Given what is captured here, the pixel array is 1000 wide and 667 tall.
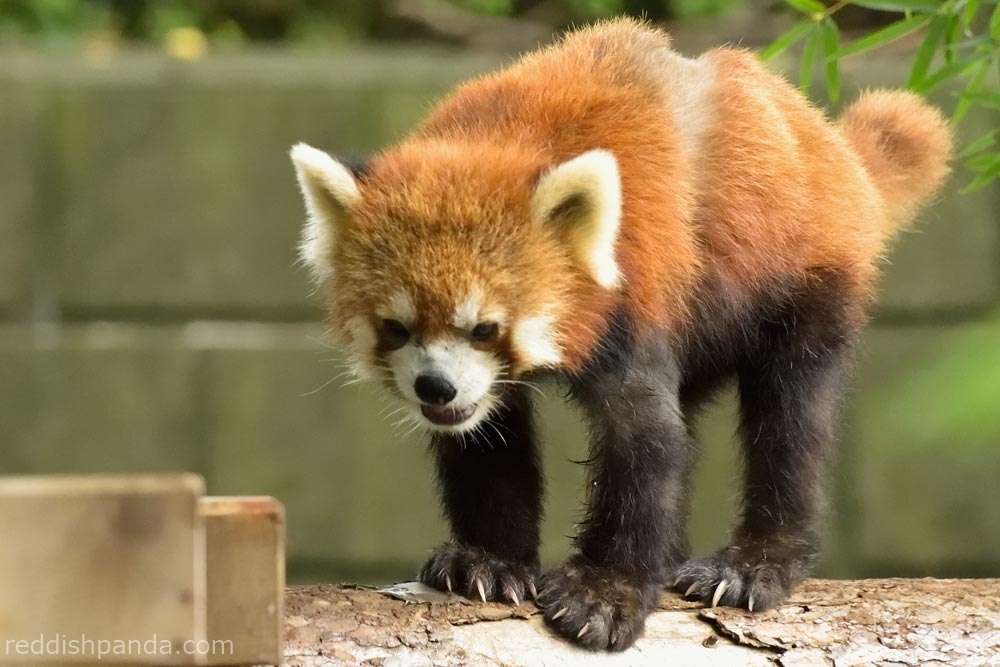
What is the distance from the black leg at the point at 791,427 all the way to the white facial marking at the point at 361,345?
0.88m

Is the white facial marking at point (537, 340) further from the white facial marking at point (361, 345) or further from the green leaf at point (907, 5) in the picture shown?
the green leaf at point (907, 5)

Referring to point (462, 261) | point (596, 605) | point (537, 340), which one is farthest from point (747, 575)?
point (462, 261)

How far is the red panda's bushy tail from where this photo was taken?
3.46 meters

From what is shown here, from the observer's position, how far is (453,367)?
8.28ft

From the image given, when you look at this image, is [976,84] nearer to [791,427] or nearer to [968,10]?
[968,10]

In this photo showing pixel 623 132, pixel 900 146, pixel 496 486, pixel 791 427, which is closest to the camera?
pixel 623 132

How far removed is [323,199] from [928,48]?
51.1 inches

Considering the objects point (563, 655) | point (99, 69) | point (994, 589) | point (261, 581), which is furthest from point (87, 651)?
point (99, 69)

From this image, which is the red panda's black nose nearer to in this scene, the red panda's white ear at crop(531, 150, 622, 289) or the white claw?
the red panda's white ear at crop(531, 150, 622, 289)

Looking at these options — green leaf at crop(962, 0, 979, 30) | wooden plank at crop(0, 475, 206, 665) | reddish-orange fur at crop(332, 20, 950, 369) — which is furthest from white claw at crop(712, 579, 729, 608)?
wooden plank at crop(0, 475, 206, 665)

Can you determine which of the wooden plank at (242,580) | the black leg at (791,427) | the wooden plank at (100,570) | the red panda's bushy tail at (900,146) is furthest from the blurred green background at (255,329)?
the wooden plank at (100,570)

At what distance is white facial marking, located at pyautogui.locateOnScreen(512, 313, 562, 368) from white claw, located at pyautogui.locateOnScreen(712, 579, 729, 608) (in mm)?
570

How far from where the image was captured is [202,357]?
503 centimetres

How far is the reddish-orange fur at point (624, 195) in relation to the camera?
257cm
